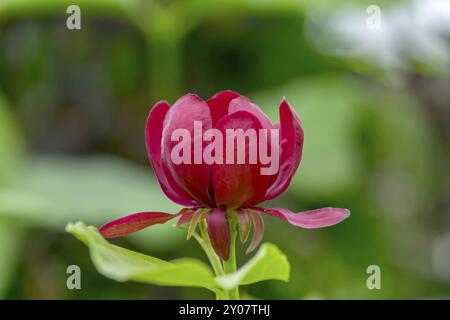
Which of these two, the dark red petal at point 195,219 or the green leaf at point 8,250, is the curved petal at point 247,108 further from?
the green leaf at point 8,250

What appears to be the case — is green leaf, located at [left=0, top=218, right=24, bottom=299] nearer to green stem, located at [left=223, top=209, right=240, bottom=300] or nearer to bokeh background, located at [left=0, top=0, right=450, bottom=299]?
bokeh background, located at [left=0, top=0, right=450, bottom=299]

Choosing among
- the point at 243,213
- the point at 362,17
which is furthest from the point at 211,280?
the point at 362,17

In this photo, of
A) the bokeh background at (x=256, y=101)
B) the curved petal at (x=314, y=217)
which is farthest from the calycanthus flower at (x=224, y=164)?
the bokeh background at (x=256, y=101)

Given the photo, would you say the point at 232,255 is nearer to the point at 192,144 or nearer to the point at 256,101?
the point at 192,144

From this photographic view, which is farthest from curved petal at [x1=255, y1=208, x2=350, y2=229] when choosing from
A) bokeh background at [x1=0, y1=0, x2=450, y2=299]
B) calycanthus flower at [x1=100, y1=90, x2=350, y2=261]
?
bokeh background at [x1=0, y1=0, x2=450, y2=299]

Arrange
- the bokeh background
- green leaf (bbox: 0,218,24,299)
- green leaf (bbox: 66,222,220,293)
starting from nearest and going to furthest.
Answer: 1. green leaf (bbox: 66,222,220,293)
2. green leaf (bbox: 0,218,24,299)
3. the bokeh background

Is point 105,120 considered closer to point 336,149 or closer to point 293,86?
point 293,86

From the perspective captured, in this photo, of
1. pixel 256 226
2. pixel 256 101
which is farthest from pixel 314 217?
pixel 256 101
